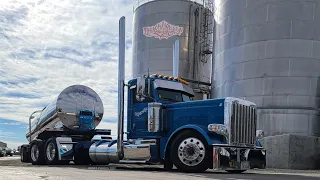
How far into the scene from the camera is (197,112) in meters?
11.2

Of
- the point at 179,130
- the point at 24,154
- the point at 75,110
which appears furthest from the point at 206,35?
the point at 179,130

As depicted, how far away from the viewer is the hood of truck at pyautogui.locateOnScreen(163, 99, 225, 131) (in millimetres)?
10734

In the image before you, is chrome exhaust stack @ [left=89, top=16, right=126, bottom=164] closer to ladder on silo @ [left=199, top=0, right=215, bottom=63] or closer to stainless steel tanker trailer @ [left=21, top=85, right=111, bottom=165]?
stainless steel tanker trailer @ [left=21, top=85, right=111, bottom=165]

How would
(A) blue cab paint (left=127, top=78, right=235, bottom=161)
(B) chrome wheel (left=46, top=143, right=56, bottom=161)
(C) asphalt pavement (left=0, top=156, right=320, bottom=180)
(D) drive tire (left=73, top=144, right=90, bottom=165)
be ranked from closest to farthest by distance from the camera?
1. (C) asphalt pavement (left=0, top=156, right=320, bottom=180)
2. (A) blue cab paint (left=127, top=78, right=235, bottom=161)
3. (D) drive tire (left=73, top=144, right=90, bottom=165)
4. (B) chrome wheel (left=46, top=143, right=56, bottom=161)

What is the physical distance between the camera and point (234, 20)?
2077cm

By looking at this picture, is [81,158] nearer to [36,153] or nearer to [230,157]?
[36,153]

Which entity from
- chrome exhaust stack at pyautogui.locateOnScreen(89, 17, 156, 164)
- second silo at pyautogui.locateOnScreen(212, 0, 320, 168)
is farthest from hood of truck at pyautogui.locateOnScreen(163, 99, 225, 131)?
second silo at pyautogui.locateOnScreen(212, 0, 320, 168)

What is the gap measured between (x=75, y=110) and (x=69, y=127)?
0.72 metres

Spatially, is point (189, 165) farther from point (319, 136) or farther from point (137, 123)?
point (319, 136)

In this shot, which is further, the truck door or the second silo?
the second silo

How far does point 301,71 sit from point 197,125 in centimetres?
1005

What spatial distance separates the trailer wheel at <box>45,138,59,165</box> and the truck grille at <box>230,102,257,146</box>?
7722 millimetres

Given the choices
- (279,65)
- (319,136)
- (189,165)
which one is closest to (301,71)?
(279,65)

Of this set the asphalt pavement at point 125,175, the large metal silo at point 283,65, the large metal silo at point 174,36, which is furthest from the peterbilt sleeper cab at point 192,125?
the large metal silo at point 174,36
